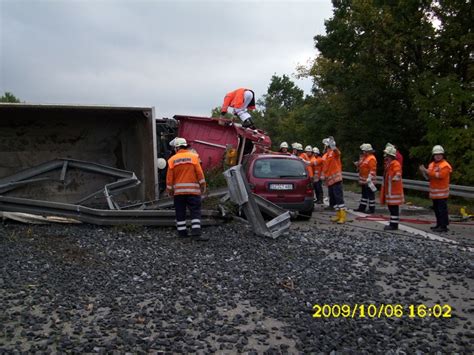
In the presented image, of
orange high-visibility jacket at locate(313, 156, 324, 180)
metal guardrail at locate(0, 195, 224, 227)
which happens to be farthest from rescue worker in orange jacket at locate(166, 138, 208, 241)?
orange high-visibility jacket at locate(313, 156, 324, 180)

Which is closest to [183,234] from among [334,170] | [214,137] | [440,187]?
[214,137]

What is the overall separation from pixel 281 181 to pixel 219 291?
498 cm

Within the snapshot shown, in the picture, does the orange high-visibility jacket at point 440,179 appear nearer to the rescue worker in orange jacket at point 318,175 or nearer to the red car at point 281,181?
the red car at point 281,181

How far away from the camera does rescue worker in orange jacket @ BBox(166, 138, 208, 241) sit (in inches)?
285

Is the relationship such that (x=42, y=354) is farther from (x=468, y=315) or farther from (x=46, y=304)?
(x=468, y=315)

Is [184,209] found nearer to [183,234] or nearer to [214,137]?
[183,234]

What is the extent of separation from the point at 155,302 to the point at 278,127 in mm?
46327

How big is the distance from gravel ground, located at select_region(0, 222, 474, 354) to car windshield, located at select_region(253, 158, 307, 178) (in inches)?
90.9

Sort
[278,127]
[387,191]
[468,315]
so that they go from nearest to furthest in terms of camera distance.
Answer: [468,315], [387,191], [278,127]

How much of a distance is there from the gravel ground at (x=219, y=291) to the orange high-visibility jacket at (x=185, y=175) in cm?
78

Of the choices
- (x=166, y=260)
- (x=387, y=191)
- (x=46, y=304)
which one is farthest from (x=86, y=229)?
(x=387, y=191)

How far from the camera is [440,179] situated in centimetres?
863

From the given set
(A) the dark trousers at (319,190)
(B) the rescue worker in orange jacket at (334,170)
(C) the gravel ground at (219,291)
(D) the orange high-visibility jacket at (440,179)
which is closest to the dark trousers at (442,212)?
(D) the orange high-visibility jacket at (440,179)

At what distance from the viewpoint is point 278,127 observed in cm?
5003
